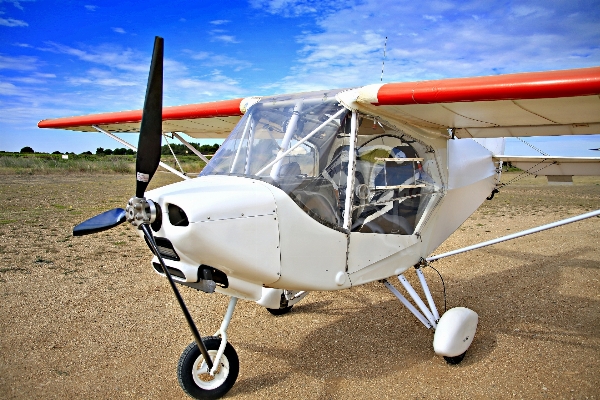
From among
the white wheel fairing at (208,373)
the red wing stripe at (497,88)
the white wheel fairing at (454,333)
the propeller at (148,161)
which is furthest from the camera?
the white wheel fairing at (454,333)

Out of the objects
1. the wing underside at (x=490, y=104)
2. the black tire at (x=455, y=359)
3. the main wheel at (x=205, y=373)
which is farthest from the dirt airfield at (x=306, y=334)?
the wing underside at (x=490, y=104)

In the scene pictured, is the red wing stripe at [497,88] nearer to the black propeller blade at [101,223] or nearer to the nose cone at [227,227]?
the nose cone at [227,227]

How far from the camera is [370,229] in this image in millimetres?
3932

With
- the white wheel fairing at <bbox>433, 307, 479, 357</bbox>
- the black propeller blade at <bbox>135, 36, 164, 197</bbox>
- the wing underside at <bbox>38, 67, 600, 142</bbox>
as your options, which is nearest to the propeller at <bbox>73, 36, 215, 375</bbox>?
the black propeller blade at <bbox>135, 36, 164, 197</bbox>

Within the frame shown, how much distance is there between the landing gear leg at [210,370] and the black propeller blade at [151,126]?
1.58 m

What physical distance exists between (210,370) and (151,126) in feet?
6.70

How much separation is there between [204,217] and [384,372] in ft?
8.37

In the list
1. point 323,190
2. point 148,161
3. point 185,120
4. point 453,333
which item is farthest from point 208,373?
point 185,120

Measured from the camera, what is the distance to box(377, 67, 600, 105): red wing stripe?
3105 millimetres

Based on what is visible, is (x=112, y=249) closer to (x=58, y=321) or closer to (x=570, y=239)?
(x=58, y=321)

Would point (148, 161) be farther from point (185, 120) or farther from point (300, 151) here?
point (185, 120)

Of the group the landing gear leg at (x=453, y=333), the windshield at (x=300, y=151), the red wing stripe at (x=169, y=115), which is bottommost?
the landing gear leg at (x=453, y=333)

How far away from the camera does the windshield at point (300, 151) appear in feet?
11.1

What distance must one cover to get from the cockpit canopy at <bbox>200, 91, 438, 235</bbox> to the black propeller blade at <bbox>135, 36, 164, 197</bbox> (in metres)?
0.80
